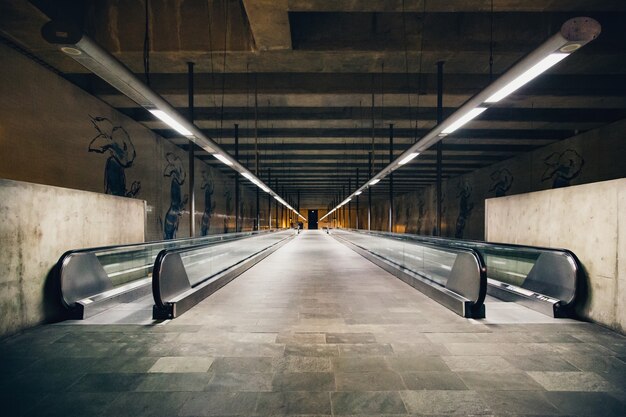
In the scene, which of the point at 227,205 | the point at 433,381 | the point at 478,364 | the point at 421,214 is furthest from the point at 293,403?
the point at 421,214

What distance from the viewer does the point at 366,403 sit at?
2.26m

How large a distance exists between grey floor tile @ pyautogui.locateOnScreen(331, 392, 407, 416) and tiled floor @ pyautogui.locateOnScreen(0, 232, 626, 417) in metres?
0.01

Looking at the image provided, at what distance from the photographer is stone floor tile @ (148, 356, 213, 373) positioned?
108 inches

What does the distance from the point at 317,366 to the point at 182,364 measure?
133 centimetres

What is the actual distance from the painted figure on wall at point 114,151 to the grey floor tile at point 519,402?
10.1 metres

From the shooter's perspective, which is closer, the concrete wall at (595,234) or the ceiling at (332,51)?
the concrete wall at (595,234)

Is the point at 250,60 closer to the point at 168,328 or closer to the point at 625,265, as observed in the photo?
the point at 168,328

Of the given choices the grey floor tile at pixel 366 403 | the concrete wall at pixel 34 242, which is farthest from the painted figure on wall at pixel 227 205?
the grey floor tile at pixel 366 403

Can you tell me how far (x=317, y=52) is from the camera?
6.30 m

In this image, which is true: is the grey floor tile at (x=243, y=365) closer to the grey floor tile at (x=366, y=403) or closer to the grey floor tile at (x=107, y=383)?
the grey floor tile at (x=107, y=383)

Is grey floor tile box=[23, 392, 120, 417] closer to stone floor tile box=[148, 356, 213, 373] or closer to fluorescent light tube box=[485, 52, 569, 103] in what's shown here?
stone floor tile box=[148, 356, 213, 373]

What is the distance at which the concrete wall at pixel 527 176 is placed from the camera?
10664 millimetres

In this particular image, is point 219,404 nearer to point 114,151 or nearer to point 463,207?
point 114,151

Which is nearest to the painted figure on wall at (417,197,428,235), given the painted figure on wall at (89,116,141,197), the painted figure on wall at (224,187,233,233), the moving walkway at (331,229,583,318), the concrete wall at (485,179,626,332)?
the painted figure on wall at (224,187,233,233)
